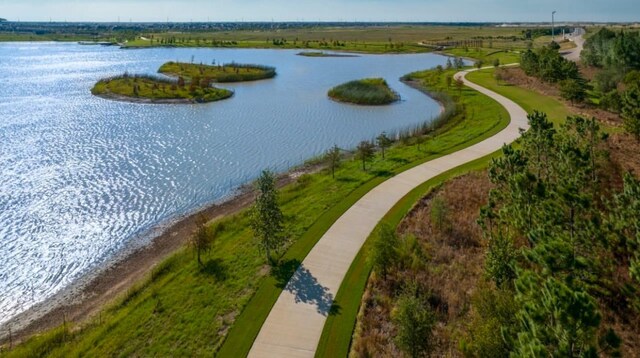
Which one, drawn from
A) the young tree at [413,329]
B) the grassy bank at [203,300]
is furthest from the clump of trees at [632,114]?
the young tree at [413,329]

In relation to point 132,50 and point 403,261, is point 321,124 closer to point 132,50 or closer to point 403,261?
point 403,261

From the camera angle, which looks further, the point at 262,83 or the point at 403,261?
the point at 262,83

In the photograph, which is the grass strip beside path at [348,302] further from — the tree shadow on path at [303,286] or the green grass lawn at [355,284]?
the tree shadow on path at [303,286]

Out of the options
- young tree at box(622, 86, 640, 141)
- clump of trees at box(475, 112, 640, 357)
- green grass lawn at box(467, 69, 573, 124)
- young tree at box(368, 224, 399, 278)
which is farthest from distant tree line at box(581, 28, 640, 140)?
young tree at box(368, 224, 399, 278)

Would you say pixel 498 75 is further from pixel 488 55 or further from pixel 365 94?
pixel 488 55

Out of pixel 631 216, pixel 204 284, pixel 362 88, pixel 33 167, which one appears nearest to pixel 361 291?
pixel 204 284

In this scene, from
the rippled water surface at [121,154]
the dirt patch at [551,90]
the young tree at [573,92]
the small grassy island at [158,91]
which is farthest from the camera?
the small grassy island at [158,91]

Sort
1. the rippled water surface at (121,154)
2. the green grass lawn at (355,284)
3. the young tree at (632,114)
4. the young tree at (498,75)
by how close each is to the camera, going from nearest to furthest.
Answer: the green grass lawn at (355,284) < the rippled water surface at (121,154) < the young tree at (632,114) < the young tree at (498,75)
